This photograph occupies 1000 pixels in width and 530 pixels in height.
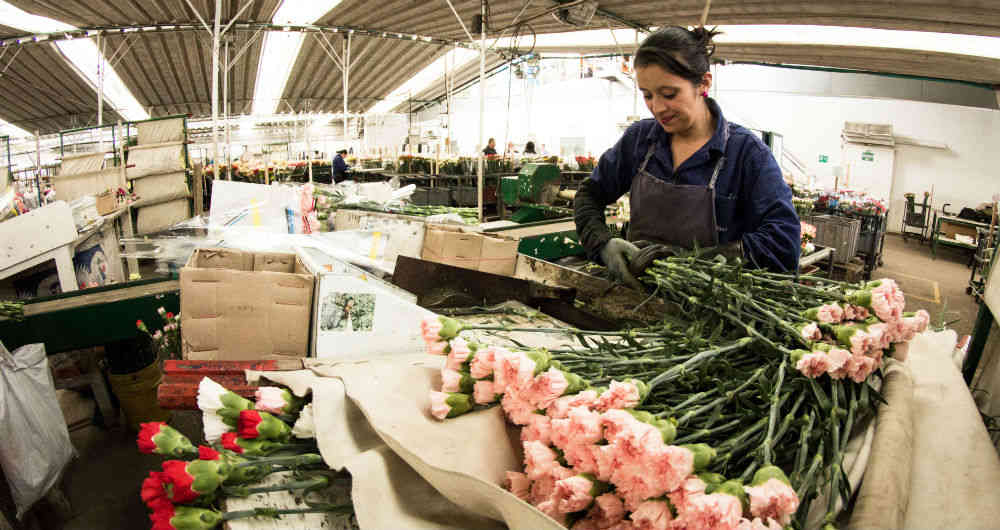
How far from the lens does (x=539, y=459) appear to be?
0.63m

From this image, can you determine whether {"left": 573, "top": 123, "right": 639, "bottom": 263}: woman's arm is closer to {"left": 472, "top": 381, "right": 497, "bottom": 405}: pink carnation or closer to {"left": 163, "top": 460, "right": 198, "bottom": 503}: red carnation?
{"left": 472, "top": 381, "right": 497, "bottom": 405}: pink carnation

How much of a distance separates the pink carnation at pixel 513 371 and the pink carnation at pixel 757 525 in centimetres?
30

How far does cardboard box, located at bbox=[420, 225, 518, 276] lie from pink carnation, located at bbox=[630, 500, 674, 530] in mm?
1589

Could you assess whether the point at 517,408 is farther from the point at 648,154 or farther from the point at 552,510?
the point at 648,154

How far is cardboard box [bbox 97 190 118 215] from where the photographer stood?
4.63m

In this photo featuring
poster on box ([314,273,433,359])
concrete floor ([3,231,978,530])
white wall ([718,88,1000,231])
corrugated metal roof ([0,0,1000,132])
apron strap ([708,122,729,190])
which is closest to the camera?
poster on box ([314,273,433,359])

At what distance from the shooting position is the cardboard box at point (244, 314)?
1.45 m

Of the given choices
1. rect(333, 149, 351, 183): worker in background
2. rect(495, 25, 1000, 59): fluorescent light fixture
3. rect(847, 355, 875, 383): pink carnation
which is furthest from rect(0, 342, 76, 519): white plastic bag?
rect(333, 149, 351, 183): worker in background

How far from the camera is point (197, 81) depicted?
15953 mm

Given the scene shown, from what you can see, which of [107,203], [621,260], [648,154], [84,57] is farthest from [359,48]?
[621,260]

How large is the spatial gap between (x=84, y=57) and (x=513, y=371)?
54.5 ft

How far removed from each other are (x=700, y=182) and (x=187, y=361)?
1615 millimetres

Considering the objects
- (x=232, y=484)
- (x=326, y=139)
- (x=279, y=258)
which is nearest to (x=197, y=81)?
(x=326, y=139)

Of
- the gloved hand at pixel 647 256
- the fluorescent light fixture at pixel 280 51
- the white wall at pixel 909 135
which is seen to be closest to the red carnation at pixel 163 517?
the gloved hand at pixel 647 256
